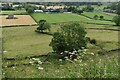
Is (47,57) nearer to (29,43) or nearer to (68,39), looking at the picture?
(68,39)

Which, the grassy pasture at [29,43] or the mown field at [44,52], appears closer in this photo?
the mown field at [44,52]

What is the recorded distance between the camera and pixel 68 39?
24.6 m

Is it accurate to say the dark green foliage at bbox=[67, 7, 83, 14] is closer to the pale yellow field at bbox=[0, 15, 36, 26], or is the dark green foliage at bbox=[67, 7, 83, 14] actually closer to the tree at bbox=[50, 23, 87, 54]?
the pale yellow field at bbox=[0, 15, 36, 26]

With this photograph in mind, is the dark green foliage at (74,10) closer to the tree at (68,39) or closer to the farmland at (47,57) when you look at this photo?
the farmland at (47,57)

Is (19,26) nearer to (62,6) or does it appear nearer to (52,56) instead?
(52,56)

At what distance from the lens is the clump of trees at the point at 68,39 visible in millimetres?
23797

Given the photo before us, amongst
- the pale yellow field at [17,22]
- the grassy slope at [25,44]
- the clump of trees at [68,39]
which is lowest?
the grassy slope at [25,44]

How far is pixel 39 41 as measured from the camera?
3188cm

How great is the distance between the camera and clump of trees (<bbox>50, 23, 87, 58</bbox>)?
78.1 ft

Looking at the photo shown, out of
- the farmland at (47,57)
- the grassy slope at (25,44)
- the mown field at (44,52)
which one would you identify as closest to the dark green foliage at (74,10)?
the farmland at (47,57)

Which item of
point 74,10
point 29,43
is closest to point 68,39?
point 29,43

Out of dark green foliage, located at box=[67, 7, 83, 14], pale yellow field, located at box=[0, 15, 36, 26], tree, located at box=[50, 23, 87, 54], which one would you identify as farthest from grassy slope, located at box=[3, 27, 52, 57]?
dark green foliage, located at box=[67, 7, 83, 14]

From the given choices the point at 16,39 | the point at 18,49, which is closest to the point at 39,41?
the point at 16,39

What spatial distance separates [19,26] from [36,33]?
7.38m
